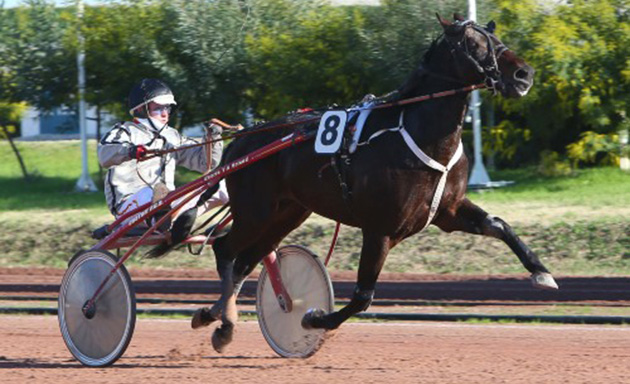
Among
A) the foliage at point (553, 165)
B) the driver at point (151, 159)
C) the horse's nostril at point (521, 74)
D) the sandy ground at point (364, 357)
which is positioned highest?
the horse's nostril at point (521, 74)

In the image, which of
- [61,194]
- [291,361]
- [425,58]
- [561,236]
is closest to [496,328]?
[291,361]

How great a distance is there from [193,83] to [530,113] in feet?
15.8

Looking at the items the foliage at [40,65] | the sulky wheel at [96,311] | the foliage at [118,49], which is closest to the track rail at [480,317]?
the sulky wheel at [96,311]

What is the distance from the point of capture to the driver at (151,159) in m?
7.61

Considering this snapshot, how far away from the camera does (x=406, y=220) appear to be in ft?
21.0

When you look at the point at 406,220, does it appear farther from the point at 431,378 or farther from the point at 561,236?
the point at 561,236

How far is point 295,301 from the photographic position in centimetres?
748

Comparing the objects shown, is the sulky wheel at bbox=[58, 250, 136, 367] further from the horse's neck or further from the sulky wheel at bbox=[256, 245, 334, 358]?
the horse's neck

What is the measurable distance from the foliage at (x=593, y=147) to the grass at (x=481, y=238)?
0.22 meters

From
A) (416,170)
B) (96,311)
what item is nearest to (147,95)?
(96,311)

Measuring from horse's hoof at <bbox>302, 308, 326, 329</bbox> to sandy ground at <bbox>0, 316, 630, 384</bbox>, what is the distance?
9.8 inches

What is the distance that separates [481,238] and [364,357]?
579 centimetres

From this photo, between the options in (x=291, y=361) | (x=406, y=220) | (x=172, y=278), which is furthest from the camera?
(x=172, y=278)

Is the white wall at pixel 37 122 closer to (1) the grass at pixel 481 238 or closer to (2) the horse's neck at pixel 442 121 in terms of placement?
(1) the grass at pixel 481 238
